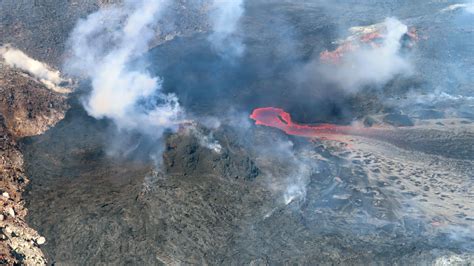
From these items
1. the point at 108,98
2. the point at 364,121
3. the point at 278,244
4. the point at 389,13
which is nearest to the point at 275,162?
the point at 278,244

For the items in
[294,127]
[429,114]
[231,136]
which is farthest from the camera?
[429,114]

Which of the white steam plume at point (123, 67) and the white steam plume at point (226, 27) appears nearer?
the white steam plume at point (123, 67)

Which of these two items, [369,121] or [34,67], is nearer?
[369,121]

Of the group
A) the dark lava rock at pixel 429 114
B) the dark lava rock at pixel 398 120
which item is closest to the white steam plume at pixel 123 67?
the dark lava rock at pixel 398 120

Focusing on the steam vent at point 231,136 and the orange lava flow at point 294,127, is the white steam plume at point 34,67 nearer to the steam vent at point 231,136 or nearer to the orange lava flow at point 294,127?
the steam vent at point 231,136

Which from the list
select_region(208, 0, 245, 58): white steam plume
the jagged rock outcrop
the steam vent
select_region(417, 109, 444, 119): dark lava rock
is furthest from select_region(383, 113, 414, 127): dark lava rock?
the jagged rock outcrop

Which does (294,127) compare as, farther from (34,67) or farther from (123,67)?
(34,67)

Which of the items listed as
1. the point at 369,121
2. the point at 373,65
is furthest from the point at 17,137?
the point at 373,65
